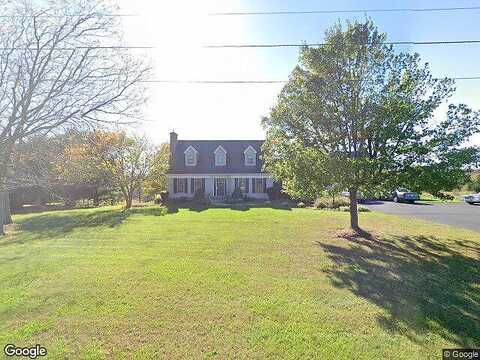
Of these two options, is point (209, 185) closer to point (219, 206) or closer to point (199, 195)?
point (199, 195)

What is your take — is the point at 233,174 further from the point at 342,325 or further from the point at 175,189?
the point at 342,325

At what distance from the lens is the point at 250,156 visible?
94.9ft

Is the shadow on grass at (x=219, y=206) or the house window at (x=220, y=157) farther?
the house window at (x=220, y=157)

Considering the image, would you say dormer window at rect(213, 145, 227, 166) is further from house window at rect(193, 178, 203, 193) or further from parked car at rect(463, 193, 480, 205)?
parked car at rect(463, 193, 480, 205)

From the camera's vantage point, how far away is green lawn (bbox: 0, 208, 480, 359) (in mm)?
3768

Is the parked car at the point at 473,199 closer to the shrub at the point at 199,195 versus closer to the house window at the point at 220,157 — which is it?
the house window at the point at 220,157

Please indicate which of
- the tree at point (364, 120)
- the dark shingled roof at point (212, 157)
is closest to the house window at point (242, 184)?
the dark shingled roof at point (212, 157)

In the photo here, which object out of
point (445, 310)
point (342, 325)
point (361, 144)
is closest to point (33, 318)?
point (342, 325)

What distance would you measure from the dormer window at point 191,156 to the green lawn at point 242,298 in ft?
64.1

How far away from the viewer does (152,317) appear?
14.6 feet

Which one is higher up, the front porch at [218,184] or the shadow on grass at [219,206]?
the front porch at [218,184]

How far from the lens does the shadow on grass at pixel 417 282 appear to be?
14.0ft

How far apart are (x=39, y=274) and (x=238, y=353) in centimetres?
556

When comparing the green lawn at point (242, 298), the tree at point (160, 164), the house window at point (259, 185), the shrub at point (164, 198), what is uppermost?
the tree at point (160, 164)
